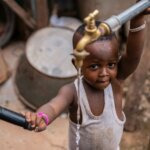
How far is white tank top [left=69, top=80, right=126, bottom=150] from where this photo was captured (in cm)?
177

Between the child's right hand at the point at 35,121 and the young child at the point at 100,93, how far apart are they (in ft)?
0.10

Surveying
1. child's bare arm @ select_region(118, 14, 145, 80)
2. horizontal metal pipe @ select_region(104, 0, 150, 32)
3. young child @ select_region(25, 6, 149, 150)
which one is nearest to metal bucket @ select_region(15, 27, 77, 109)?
young child @ select_region(25, 6, 149, 150)

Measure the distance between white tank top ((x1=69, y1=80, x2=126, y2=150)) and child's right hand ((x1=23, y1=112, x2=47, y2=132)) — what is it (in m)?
0.34

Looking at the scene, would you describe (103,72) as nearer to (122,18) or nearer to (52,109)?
(52,109)

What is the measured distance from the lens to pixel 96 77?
160cm

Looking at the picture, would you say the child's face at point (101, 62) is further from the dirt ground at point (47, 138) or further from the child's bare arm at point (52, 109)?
the dirt ground at point (47, 138)

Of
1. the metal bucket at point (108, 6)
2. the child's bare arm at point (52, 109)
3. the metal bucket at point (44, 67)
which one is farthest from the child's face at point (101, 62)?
the metal bucket at point (108, 6)

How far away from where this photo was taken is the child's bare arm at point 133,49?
62.9 inches

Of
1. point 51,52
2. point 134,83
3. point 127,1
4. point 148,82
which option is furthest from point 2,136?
point 127,1

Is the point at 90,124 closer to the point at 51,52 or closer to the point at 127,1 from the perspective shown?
the point at 51,52

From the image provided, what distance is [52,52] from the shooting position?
127 inches

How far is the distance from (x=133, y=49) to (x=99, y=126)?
0.37 metres

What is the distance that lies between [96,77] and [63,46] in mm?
1696

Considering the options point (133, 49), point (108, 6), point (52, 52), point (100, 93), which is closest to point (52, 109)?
point (100, 93)
